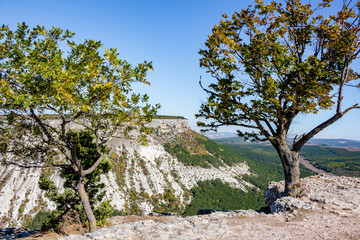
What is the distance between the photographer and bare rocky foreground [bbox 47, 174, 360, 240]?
7.31 meters

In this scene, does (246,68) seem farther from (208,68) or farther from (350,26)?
(350,26)

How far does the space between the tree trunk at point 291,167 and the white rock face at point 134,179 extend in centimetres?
3486

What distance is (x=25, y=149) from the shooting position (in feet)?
35.4

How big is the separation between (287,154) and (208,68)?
7.36 meters

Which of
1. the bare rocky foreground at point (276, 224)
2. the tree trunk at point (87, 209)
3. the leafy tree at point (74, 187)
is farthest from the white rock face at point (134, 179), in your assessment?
the bare rocky foreground at point (276, 224)

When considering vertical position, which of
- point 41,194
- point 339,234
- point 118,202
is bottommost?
point 118,202

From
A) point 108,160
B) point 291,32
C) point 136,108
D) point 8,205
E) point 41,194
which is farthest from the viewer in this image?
point 41,194

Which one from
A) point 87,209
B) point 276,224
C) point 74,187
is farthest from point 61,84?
point 74,187

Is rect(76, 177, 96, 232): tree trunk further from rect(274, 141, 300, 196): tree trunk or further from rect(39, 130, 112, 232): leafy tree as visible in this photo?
rect(274, 141, 300, 196): tree trunk

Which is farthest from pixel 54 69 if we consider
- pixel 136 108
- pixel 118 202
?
pixel 118 202

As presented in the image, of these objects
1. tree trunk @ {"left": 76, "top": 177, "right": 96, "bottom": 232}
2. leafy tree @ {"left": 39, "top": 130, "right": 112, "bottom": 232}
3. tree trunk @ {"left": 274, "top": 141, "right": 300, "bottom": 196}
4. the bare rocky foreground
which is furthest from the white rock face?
tree trunk @ {"left": 274, "top": 141, "right": 300, "bottom": 196}

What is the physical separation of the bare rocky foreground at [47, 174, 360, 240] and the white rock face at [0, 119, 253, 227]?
3475 centimetres

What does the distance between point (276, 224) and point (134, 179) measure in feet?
277

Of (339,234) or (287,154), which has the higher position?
Answer: (287,154)
